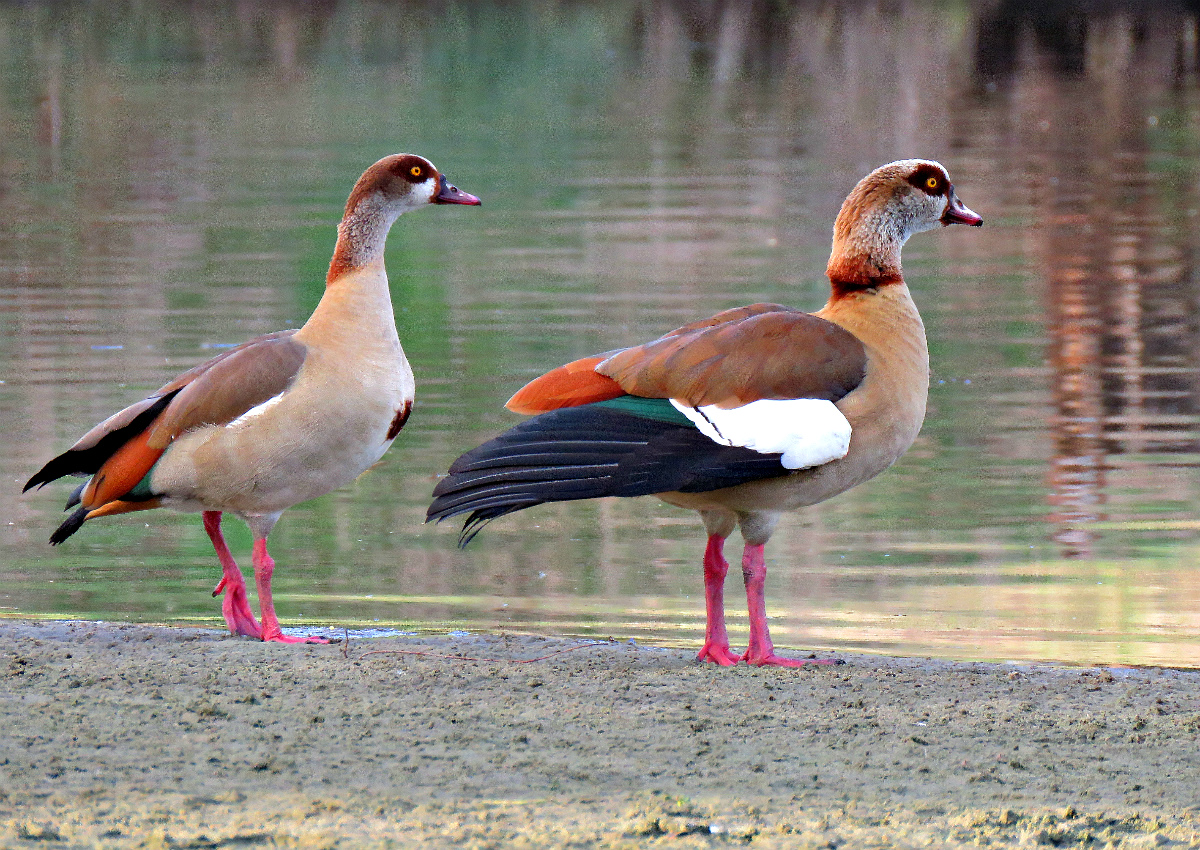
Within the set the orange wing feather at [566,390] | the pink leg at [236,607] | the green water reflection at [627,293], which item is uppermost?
the orange wing feather at [566,390]

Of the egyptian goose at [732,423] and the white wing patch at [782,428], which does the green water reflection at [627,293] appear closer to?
the egyptian goose at [732,423]

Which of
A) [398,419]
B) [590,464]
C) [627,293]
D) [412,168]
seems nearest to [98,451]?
[398,419]

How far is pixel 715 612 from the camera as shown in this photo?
6.18m

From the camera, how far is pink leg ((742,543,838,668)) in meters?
6.12

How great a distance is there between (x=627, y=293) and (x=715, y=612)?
860cm

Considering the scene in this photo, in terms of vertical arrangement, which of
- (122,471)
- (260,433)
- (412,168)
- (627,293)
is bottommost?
(627,293)

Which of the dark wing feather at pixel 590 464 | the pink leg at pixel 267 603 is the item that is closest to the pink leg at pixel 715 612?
the dark wing feather at pixel 590 464

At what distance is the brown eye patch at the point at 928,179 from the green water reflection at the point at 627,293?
157 centimetres

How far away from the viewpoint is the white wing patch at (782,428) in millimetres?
5758

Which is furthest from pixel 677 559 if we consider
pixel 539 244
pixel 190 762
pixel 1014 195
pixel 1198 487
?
pixel 1014 195

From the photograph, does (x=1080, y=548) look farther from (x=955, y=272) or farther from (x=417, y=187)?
(x=955, y=272)

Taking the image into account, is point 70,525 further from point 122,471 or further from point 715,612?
point 715,612

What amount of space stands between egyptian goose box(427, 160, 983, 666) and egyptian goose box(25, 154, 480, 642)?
2.34 feet

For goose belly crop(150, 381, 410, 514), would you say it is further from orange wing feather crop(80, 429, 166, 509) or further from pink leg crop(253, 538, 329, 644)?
pink leg crop(253, 538, 329, 644)
